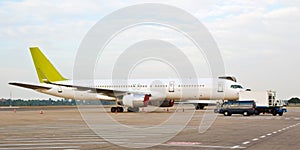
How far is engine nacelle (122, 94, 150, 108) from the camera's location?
4431 centimetres

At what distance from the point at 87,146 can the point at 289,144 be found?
654 cm

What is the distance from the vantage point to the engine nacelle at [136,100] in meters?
44.3

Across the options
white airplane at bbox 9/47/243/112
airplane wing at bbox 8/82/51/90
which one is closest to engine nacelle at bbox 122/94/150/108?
white airplane at bbox 9/47/243/112

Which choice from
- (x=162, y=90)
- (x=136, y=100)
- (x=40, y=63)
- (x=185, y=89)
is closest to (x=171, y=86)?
(x=162, y=90)

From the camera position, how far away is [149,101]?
46.4 metres

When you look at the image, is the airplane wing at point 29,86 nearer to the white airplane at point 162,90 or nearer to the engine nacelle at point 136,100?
the white airplane at point 162,90

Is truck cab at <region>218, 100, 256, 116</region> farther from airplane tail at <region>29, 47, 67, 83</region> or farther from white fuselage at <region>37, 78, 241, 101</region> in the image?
airplane tail at <region>29, 47, 67, 83</region>

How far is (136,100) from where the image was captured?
4434 centimetres

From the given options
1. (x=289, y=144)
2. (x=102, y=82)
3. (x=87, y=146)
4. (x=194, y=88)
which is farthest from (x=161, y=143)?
(x=102, y=82)

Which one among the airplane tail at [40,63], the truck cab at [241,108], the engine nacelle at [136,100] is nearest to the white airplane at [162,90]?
the engine nacelle at [136,100]

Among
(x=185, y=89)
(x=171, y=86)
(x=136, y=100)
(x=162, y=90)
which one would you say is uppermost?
(x=171, y=86)

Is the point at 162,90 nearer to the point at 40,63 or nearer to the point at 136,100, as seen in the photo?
the point at 136,100

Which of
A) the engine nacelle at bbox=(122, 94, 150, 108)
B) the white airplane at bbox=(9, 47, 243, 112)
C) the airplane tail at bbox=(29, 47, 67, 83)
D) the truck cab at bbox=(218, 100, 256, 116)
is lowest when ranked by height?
the truck cab at bbox=(218, 100, 256, 116)

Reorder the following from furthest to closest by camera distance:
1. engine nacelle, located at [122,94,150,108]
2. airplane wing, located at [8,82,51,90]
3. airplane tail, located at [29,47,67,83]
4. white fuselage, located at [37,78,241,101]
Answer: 1. airplane tail, located at [29,47,67,83]
2. airplane wing, located at [8,82,51,90]
3. white fuselage, located at [37,78,241,101]
4. engine nacelle, located at [122,94,150,108]
